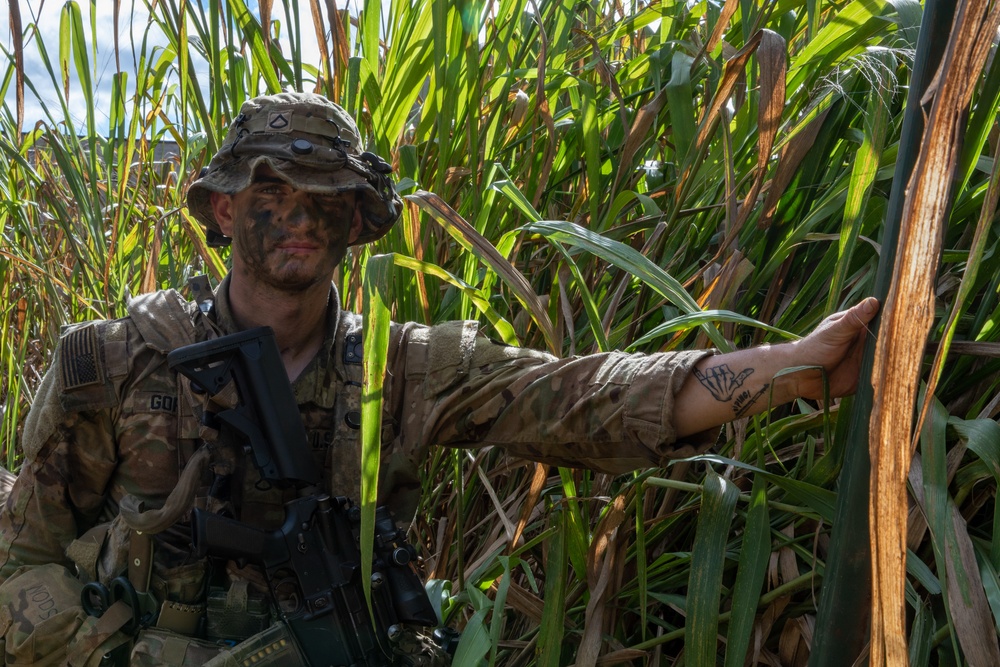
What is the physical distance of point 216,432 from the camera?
5.02 ft

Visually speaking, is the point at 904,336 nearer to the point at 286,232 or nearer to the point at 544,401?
the point at 544,401

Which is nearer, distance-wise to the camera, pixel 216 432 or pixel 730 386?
pixel 730 386

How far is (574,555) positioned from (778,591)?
11.3 inches

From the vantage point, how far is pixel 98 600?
1511mm

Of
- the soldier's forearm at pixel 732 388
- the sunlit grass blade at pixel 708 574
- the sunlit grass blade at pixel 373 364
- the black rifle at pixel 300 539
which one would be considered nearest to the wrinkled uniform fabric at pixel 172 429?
the black rifle at pixel 300 539

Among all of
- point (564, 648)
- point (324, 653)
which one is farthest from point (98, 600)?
point (564, 648)

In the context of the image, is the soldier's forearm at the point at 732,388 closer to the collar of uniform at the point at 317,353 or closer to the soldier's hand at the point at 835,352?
the soldier's hand at the point at 835,352

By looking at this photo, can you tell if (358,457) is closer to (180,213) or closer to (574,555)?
(574,555)

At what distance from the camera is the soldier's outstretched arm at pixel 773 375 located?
1000 millimetres

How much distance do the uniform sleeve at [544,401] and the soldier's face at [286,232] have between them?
0.63 feet

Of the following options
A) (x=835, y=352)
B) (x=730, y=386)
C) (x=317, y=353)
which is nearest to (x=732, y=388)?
(x=730, y=386)

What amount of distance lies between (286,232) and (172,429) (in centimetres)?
37

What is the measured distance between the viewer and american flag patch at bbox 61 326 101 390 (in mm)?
1537

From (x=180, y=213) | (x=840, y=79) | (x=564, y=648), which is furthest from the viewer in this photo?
(x=180, y=213)
